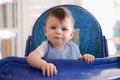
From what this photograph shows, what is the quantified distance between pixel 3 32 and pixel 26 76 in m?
1.46

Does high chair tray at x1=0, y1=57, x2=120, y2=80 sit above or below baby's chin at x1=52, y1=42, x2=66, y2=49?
below

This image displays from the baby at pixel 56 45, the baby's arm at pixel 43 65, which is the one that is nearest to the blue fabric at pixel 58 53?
the baby at pixel 56 45

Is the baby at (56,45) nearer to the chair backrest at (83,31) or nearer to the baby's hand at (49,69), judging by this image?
the baby's hand at (49,69)

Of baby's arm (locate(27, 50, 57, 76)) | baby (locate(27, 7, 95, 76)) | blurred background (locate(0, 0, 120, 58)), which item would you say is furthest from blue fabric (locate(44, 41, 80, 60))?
blurred background (locate(0, 0, 120, 58))

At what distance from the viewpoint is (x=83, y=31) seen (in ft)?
4.44

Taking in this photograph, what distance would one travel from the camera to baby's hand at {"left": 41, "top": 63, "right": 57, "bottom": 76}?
804 millimetres

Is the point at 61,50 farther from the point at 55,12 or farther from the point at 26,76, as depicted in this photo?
the point at 26,76

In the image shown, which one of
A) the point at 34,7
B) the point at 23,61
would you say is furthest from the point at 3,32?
the point at 23,61

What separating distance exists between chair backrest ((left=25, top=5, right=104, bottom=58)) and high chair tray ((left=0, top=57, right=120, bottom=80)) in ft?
1.31

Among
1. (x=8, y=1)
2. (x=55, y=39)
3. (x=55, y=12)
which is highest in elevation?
(x=8, y=1)

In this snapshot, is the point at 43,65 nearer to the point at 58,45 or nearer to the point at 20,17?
the point at 58,45

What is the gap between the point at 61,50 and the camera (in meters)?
1.08

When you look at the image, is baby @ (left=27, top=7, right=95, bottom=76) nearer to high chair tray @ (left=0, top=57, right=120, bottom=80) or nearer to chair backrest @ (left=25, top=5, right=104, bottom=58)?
high chair tray @ (left=0, top=57, right=120, bottom=80)

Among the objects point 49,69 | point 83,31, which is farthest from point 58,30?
point 83,31
